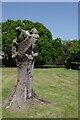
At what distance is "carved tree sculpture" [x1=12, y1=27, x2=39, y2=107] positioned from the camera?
11852 millimetres

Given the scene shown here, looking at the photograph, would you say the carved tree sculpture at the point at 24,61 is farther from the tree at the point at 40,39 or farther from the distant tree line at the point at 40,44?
the tree at the point at 40,39

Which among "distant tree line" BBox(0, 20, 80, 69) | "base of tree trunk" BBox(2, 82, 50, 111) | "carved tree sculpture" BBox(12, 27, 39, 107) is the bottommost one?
"base of tree trunk" BBox(2, 82, 50, 111)

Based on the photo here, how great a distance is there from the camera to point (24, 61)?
12.1 meters

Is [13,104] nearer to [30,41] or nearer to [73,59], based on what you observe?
[30,41]

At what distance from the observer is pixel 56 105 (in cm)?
1226

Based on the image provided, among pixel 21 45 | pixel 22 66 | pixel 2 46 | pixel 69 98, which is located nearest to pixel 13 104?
pixel 22 66

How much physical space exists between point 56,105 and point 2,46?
56.4 meters

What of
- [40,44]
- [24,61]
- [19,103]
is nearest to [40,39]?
[40,44]

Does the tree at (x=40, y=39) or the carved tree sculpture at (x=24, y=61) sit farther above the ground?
the tree at (x=40, y=39)

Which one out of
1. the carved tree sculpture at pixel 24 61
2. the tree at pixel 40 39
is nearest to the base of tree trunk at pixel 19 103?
the carved tree sculpture at pixel 24 61

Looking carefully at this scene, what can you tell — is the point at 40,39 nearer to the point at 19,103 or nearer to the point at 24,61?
the point at 24,61

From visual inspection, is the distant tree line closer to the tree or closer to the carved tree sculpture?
the tree

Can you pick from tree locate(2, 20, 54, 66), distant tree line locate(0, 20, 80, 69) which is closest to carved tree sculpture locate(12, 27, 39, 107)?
distant tree line locate(0, 20, 80, 69)

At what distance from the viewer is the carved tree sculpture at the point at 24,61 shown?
11852mm
